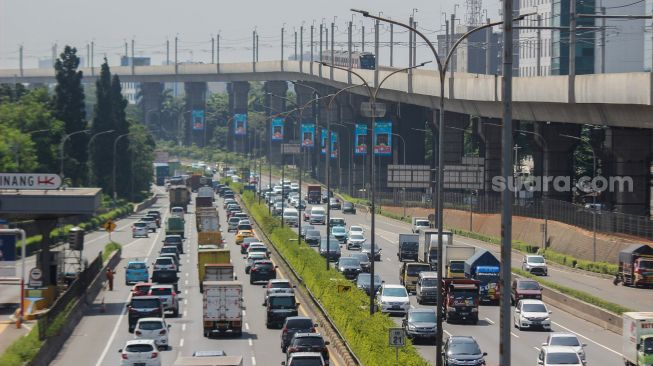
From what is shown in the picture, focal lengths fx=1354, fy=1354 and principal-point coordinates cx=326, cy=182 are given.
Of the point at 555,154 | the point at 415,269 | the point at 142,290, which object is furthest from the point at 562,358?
the point at 555,154

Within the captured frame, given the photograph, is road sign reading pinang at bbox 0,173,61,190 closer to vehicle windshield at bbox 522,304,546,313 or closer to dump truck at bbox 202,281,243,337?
dump truck at bbox 202,281,243,337

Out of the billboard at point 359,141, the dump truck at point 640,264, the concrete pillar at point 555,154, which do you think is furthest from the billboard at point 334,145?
the dump truck at point 640,264

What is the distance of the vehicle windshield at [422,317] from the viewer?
52938mm

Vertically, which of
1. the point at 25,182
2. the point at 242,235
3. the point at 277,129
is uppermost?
the point at 277,129

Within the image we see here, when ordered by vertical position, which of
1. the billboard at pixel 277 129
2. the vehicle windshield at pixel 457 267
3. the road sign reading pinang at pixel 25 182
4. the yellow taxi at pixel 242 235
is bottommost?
the yellow taxi at pixel 242 235

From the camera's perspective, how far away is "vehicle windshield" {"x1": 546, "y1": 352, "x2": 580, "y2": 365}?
42000 mm

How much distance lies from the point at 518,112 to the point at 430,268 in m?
27.9

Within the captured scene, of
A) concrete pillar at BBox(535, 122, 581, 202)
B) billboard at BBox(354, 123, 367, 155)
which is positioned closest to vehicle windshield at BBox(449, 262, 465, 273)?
concrete pillar at BBox(535, 122, 581, 202)

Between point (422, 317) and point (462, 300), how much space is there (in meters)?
7.02

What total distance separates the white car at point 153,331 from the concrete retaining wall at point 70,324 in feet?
10.6

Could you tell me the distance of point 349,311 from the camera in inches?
1997

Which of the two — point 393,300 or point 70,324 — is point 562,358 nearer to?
point 393,300

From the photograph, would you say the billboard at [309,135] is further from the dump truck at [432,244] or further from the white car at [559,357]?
the white car at [559,357]

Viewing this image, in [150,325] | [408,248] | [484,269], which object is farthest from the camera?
[408,248]
